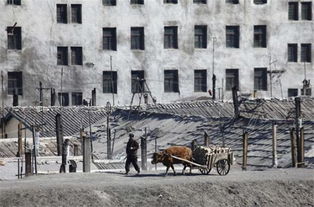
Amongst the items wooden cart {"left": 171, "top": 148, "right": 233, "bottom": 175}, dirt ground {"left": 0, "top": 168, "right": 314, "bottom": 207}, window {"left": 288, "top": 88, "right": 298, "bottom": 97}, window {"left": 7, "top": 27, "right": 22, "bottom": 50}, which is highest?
window {"left": 7, "top": 27, "right": 22, "bottom": 50}

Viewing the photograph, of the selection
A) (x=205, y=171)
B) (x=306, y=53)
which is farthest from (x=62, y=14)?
(x=205, y=171)

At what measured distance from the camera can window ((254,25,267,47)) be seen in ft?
279

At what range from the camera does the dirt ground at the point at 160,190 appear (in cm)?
3806

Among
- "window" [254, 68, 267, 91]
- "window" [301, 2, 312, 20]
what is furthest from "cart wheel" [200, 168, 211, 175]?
"window" [301, 2, 312, 20]

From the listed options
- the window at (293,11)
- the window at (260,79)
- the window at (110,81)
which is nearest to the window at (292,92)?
the window at (260,79)

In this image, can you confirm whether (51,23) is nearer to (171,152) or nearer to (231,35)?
(231,35)

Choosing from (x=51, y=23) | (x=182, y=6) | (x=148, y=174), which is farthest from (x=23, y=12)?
(x=148, y=174)

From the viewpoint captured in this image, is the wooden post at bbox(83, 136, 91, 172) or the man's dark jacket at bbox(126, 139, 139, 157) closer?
the man's dark jacket at bbox(126, 139, 139, 157)

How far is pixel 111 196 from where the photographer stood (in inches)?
1517

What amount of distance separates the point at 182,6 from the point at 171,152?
1667 inches

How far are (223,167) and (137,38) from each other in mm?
40258

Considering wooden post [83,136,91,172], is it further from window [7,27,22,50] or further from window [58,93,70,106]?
window [7,27,22,50]

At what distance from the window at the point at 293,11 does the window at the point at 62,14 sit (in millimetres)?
19350

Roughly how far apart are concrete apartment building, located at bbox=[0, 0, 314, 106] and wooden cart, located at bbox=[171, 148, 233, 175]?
37.9 meters
